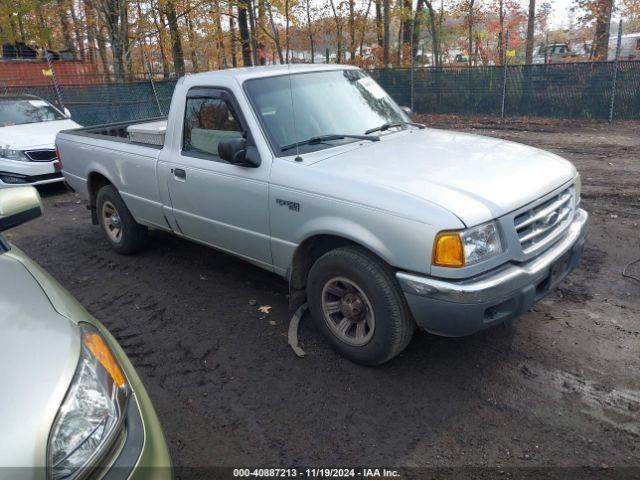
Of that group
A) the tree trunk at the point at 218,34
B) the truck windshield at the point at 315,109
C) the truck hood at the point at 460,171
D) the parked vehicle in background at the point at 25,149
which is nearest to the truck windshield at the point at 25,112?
the parked vehicle in background at the point at 25,149

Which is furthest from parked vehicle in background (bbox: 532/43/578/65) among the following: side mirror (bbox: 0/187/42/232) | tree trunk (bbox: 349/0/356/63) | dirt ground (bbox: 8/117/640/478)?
side mirror (bbox: 0/187/42/232)

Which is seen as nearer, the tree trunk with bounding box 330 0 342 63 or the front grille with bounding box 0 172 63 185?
the front grille with bounding box 0 172 63 185

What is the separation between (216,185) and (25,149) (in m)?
6.28

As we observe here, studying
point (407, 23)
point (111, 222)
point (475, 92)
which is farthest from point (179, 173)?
point (407, 23)

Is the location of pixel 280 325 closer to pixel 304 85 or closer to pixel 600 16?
pixel 304 85

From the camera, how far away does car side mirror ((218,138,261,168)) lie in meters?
3.59

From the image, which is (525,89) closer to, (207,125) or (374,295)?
(207,125)

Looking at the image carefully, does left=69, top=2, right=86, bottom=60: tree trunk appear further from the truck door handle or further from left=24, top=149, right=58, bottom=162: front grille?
the truck door handle

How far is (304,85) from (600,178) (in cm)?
571

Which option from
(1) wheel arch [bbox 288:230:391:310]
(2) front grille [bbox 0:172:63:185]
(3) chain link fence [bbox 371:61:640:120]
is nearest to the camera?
(1) wheel arch [bbox 288:230:391:310]

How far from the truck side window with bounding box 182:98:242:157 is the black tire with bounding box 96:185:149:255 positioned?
150 cm

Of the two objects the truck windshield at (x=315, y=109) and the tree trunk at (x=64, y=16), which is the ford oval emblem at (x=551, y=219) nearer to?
the truck windshield at (x=315, y=109)

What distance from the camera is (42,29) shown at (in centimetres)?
2511

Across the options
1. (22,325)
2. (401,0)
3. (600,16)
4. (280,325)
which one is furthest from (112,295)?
(401,0)
